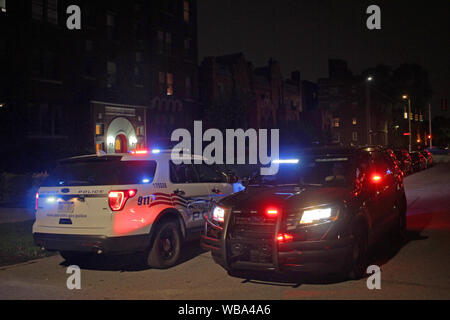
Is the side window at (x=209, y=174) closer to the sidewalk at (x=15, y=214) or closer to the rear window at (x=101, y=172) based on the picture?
the rear window at (x=101, y=172)

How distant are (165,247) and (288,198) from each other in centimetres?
250

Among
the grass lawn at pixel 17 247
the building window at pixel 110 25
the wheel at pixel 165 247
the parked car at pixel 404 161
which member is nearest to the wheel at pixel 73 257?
the grass lawn at pixel 17 247

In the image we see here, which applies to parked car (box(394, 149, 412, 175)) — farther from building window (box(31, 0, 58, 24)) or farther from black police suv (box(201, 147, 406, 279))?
black police suv (box(201, 147, 406, 279))

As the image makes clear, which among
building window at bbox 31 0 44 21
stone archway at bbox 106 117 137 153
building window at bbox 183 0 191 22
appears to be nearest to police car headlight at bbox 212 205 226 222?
building window at bbox 31 0 44 21

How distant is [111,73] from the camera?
34.3 m

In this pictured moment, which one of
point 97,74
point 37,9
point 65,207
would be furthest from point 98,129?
point 65,207

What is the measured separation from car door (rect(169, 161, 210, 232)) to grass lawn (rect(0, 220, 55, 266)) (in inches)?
116

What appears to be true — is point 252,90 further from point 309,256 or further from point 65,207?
point 309,256

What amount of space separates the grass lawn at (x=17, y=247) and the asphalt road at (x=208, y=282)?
0.44 meters

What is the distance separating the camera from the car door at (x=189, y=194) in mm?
8523

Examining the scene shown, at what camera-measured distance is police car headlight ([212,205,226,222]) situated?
7.12 m
